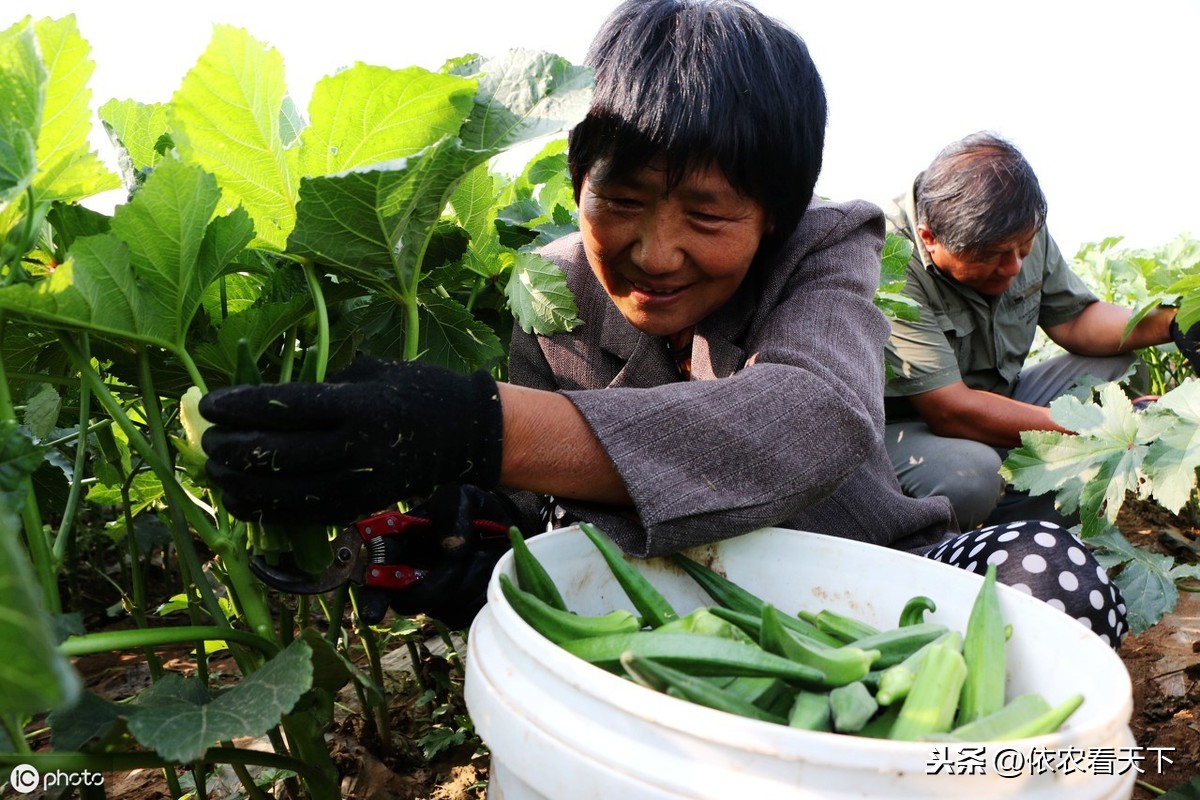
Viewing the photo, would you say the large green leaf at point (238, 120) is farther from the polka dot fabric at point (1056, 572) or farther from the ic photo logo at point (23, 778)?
the polka dot fabric at point (1056, 572)

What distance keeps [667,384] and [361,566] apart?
55cm

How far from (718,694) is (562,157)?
1.46 metres

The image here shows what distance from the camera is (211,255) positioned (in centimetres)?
121

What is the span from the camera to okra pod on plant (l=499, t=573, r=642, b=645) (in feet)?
4.02

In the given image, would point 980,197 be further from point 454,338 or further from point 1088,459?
point 454,338

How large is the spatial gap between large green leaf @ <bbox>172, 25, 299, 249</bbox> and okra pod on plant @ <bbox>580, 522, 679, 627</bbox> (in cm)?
66

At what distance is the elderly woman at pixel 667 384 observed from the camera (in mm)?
1096

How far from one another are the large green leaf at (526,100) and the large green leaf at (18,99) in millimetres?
522

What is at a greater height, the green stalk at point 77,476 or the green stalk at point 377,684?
the green stalk at point 77,476

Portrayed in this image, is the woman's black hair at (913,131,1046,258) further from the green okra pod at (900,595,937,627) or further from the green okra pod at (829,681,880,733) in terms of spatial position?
the green okra pod at (829,681,880,733)

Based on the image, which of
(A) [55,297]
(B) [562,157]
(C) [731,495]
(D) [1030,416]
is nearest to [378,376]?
(A) [55,297]

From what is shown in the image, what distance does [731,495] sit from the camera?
1.35m

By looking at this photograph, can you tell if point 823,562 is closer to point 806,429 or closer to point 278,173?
point 806,429

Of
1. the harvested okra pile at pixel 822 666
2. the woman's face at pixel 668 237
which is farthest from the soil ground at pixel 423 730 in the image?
the woman's face at pixel 668 237
